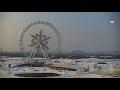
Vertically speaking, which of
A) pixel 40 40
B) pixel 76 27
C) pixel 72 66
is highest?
pixel 76 27

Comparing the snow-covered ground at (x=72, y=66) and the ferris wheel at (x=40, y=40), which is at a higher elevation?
the ferris wheel at (x=40, y=40)

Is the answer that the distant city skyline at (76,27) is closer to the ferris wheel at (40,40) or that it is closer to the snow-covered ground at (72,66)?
the ferris wheel at (40,40)

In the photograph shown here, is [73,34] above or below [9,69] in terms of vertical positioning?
above

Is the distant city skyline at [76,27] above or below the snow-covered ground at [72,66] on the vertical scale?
above

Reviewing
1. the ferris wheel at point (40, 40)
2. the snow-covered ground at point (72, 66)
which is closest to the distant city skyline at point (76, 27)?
the ferris wheel at point (40, 40)

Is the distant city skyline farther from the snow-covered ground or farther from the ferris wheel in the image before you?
the snow-covered ground

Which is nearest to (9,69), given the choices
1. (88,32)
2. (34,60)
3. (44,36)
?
(34,60)
